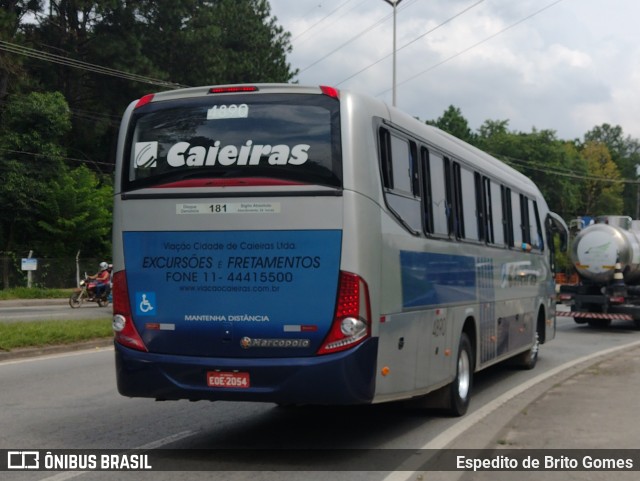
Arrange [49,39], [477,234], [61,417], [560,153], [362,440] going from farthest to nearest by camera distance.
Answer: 1. [560,153]
2. [49,39]
3. [477,234]
4. [61,417]
5. [362,440]

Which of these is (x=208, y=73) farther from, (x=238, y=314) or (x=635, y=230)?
(x=238, y=314)

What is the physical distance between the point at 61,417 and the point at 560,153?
3392 inches

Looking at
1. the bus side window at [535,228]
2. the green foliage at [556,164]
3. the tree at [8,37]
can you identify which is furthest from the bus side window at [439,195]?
the green foliage at [556,164]

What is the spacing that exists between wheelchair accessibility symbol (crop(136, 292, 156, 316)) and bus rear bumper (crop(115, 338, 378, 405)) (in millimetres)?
386

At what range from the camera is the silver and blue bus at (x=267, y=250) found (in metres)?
7.80

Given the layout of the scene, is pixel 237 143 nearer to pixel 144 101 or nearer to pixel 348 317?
pixel 144 101

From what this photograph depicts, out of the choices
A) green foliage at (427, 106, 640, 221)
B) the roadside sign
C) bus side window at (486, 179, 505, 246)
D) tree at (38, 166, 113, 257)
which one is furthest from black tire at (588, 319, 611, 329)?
green foliage at (427, 106, 640, 221)

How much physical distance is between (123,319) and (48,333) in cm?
922

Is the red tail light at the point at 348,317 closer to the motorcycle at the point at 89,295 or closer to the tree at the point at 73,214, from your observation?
the motorcycle at the point at 89,295

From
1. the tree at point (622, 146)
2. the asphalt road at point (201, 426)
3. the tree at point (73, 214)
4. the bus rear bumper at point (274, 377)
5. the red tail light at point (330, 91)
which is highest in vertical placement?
the tree at point (622, 146)

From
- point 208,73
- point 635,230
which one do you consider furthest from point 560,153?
point 635,230

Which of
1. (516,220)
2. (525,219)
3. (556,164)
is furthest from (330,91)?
(556,164)

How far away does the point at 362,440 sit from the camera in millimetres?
9070

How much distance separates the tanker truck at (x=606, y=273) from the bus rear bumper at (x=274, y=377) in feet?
63.8
